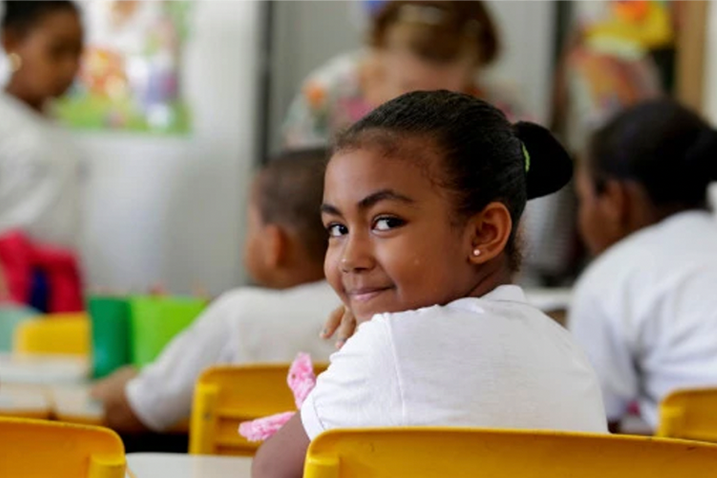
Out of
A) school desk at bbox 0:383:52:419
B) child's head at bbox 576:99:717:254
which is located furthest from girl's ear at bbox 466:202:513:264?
child's head at bbox 576:99:717:254

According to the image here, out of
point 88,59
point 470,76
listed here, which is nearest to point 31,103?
point 88,59

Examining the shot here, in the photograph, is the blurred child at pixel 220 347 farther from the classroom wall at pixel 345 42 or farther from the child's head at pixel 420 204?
the classroom wall at pixel 345 42

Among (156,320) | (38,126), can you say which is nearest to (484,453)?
(156,320)

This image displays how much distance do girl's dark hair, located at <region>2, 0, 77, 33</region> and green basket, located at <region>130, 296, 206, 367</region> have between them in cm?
231

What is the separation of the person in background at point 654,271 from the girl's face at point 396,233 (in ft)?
3.78

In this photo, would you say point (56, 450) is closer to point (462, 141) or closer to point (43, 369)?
point (462, 141)

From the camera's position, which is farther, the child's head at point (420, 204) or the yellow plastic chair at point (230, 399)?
the yellow plastic chair at point (230, 399)

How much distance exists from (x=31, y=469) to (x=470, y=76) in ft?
10.2

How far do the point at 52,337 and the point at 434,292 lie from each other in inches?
79.6

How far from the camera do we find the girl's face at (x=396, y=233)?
4.99 ft

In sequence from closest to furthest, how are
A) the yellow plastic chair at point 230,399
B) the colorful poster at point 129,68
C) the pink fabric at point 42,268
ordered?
the yellow plastic chair at point 230,399 → the pink fabric at point 42,268 → the colorful poster at point 129,68

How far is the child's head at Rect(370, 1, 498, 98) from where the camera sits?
13.4 feet

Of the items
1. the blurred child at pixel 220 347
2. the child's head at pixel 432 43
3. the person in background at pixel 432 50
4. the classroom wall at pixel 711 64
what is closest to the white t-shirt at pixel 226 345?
the blurred child at pixel 220 347

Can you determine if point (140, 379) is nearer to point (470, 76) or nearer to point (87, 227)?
point (470, 76)
